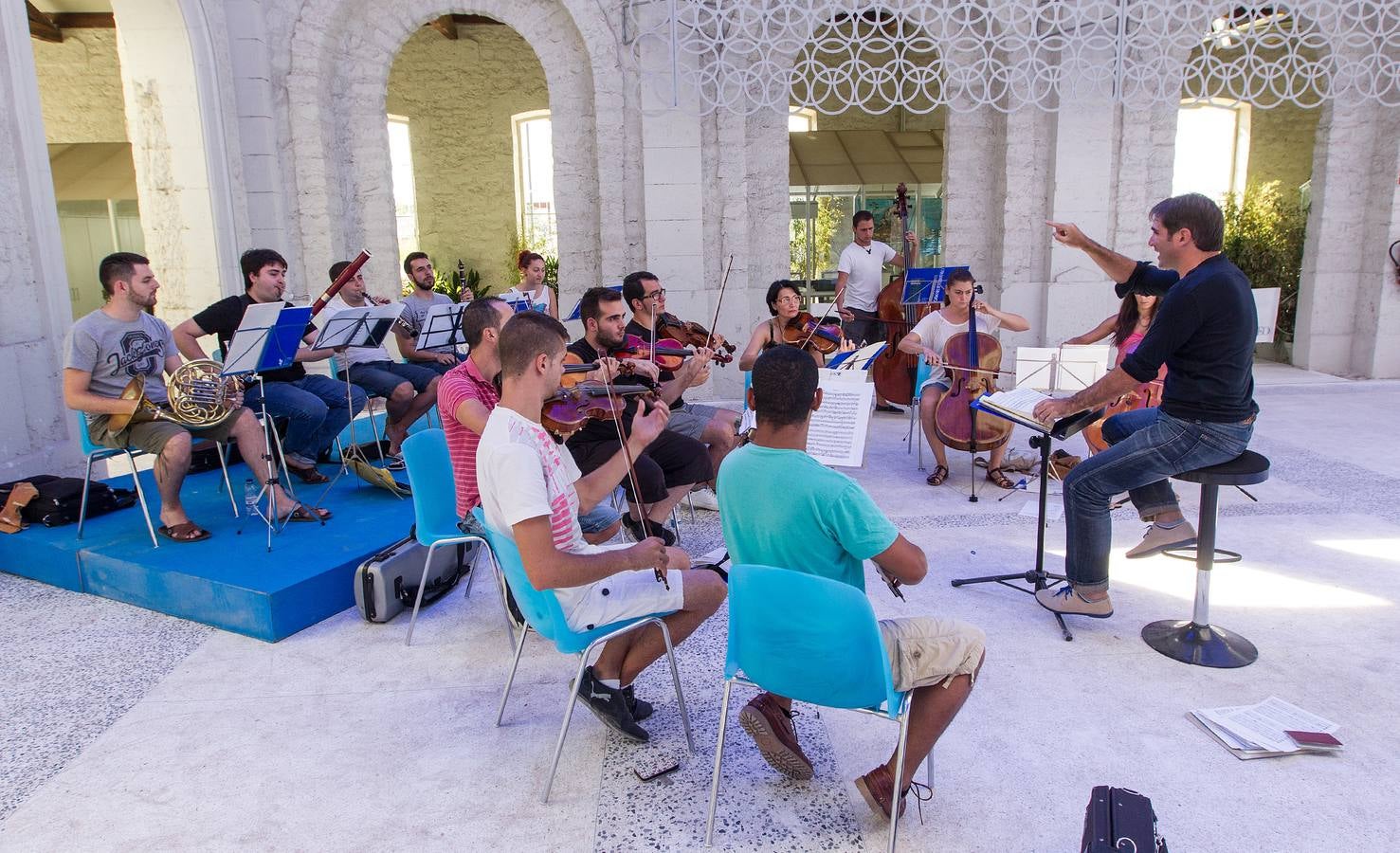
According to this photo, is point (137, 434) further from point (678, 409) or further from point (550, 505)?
point (550, 505)

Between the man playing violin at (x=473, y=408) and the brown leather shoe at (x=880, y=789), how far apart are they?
134cm

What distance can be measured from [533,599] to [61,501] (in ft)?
10.8

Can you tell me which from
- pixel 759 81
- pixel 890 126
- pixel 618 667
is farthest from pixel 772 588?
pixel 890 126

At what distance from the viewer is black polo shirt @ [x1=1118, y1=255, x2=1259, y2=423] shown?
3.03 m

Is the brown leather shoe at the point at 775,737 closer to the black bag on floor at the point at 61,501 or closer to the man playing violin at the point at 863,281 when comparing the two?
the black bag on floor at the point at 61,501

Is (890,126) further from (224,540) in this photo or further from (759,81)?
(224,540)

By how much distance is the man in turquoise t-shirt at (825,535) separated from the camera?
214cm

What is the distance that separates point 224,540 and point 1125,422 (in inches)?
159

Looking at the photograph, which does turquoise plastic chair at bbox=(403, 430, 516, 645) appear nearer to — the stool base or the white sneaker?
the white sneaker

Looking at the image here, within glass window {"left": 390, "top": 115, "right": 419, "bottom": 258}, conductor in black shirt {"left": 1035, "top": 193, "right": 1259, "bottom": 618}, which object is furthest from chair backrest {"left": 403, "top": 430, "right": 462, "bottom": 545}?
glass window {"left": 390, "top": 115, "right": 419, "bottom": 258}

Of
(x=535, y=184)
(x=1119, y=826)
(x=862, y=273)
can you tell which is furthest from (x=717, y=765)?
(x=535, y=184)

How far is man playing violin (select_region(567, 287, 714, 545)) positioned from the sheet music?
923 millimetres

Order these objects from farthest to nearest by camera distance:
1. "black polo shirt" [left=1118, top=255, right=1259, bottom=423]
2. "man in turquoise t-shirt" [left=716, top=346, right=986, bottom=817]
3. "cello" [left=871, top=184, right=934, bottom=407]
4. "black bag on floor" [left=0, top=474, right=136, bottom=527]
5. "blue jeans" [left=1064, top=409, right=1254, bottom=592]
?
"cello" [left=871, top=184, right=934, bottom=407], "black bag on floor" [left=0, top=474, right=136, bottom=527], "blue jeans" [left=1064, top=409, right=1254, bottom=592], "black polo shirt" [left=1118, top=255, right=1259, bottom=423], "man in turquoise t-shirt" [left=716, top=346, right=986, bottom=817]

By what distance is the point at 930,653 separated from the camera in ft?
7.25
